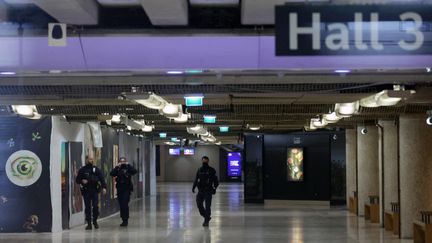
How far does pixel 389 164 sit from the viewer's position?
1598cm

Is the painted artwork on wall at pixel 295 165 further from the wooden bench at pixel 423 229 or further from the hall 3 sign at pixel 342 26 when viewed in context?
the hall 3 sign at pixel 342 26

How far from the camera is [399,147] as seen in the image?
14539mm

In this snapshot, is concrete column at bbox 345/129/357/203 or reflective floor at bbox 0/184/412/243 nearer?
reflective floor at bbox 0/184/412/243

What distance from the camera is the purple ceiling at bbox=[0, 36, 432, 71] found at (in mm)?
7234

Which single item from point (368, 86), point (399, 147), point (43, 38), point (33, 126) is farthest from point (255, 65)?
point (33, 126)

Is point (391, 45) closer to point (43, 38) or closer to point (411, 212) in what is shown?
point (43, 38)

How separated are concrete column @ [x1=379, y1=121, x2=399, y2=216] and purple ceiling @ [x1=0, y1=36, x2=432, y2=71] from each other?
914 centimetres

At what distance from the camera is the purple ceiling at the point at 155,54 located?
23.7 feet

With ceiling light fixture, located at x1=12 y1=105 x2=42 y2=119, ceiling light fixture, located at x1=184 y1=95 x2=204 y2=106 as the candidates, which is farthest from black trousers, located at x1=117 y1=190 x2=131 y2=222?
ceiling light fixture, located at x1=184 y1=95 x2=204 y2=106

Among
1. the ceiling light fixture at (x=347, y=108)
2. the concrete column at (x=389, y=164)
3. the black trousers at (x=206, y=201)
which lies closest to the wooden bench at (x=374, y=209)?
the concrete column at (x=389, y=164)

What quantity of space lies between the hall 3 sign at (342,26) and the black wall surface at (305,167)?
21.1 m

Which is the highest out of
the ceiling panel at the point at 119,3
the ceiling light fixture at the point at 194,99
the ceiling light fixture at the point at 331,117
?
the ceiling panel at the point at 119,3

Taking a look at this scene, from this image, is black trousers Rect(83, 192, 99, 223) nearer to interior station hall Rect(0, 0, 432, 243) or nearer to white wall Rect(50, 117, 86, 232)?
interior station hall Rect(0, 0, 432, 243)

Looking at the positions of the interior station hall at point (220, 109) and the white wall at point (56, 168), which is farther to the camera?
the white wall at point (56, 168)
